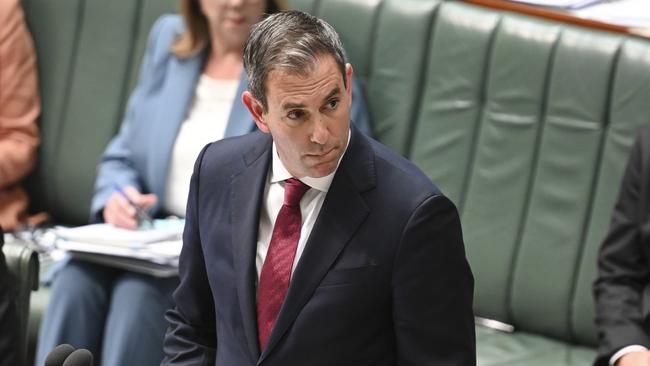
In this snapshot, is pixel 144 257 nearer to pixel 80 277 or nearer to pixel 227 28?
pixel 80 277

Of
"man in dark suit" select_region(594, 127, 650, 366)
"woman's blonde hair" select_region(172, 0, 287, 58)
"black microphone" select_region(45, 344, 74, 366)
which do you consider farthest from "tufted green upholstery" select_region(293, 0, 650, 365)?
"black microphone" select_region(45, 344, 74, 366)

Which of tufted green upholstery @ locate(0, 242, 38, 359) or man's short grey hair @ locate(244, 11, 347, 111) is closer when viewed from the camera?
man's short grey hair @ locate(244, 11, 347, 111)

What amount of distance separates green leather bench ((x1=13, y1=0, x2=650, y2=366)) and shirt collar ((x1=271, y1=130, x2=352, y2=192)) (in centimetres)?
116

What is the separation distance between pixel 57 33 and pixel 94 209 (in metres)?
0.76

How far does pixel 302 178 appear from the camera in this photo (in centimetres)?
212

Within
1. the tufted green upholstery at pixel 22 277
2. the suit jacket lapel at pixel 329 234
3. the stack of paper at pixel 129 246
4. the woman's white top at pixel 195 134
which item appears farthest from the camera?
the woman's white top at pixel 195 134

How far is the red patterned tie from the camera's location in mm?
2109

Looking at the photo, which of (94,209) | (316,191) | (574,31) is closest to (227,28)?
(94,209)

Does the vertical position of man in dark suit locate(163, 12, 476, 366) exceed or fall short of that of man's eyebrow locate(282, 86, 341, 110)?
it falls short

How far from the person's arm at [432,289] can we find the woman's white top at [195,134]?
5.03 feet

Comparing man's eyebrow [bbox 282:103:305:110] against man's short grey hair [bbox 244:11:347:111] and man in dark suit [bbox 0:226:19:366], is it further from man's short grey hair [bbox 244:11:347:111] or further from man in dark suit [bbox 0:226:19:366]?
man in dark suit [bbox 0:226:19:366]

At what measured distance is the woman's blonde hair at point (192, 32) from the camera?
3570 mm

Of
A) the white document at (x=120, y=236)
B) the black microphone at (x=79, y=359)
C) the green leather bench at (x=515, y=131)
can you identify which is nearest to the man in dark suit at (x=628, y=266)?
the green leather bench at (x=515, y=131)

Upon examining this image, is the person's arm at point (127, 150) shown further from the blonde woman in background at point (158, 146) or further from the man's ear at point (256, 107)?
the man's ear at point (256, 107)
